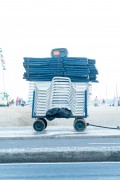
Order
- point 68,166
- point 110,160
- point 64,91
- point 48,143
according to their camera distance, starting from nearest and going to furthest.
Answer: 1. point 68,166
2. point 110,160
3. point 48,143
4. point 64,91

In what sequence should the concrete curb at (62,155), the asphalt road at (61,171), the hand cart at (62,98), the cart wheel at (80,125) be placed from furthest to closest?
the cart wheel at (80,125) < the hand cart at (62,98) < the concrete curb at (62,155) < the asphalt road at (61,171)

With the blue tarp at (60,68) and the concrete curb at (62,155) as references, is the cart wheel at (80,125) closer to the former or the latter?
the blue tarp at (60,68)

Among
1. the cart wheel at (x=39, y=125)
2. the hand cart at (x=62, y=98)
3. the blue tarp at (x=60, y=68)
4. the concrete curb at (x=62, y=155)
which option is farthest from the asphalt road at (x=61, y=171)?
the blue tarp at (x=60, y=68)

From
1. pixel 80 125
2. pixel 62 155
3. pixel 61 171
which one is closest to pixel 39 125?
pixel 80 125

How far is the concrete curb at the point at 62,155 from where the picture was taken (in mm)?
8344

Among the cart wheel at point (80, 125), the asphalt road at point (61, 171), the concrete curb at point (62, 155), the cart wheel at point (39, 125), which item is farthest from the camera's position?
the cart wheel at point (39, 125)

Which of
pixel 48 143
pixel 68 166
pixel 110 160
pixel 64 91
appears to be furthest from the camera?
pixel 64 91

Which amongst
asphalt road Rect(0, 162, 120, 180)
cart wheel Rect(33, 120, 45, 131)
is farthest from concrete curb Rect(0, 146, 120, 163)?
cart wheel Rect(33, 120, 45, 131)

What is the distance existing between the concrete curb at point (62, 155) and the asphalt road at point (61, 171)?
319 millimetres

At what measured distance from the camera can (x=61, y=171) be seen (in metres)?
7.05

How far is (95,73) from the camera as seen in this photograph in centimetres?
1555

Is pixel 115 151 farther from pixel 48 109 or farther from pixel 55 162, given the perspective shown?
pixel 48 109

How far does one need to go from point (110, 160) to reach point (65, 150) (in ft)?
2.67

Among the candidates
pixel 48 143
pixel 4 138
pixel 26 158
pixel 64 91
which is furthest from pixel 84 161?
pixel 64 91
